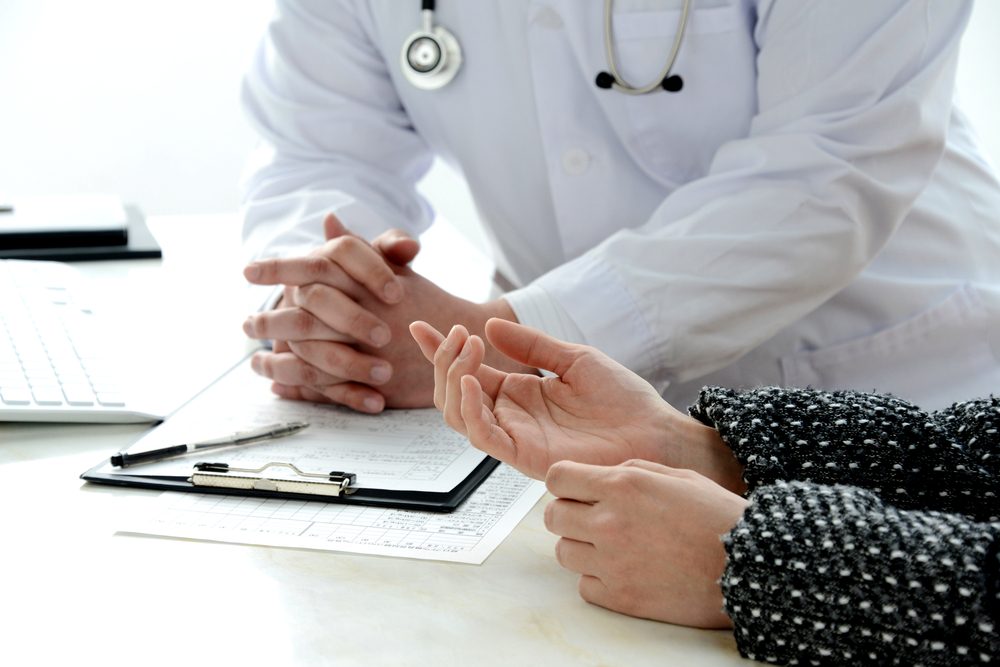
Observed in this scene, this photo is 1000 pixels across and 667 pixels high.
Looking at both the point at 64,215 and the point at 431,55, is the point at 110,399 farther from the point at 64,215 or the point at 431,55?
the point at 64,215

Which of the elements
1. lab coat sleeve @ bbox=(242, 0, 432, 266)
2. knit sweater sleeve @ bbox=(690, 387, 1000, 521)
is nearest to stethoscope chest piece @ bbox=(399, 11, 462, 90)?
lab coat sleeve @ bbox=(242, 0, 432, 266)

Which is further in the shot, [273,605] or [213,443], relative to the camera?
[213,443]

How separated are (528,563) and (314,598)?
0.14 metres

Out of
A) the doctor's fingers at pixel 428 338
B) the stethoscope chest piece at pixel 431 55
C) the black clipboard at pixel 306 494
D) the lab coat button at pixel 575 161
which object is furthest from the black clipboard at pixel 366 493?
the stethoscope chest piece at pixel 431 55

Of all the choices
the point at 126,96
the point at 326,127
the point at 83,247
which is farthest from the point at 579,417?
the point at 126,96

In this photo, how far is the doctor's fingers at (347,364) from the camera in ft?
3.44

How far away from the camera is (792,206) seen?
1115 millimetres

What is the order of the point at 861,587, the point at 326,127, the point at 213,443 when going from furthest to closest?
the point at 326,127 → the point at 213,443 → the point at 861,587

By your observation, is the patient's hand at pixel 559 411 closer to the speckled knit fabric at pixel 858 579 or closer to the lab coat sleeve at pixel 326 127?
the speckled knit fabric at pixel 858 579

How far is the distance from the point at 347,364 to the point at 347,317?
5 cm

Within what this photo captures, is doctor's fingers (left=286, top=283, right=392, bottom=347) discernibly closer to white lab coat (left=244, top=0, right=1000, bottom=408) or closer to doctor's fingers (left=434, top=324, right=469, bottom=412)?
white lab coat (left=244, top=0, right=1000, bottom=408)

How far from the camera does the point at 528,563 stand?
738mm

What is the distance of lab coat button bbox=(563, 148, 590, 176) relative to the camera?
1.25 metres

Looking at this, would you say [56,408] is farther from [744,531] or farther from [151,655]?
[744,531]
